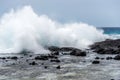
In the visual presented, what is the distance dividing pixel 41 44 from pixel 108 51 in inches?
525

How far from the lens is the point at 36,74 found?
25.2 metres

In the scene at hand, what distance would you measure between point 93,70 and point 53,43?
3008 cm

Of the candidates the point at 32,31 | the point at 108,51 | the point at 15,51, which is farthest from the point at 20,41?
the point at 108,51

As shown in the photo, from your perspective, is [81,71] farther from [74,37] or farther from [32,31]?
[74,37]

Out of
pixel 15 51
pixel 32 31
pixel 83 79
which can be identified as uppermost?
pixel 32 31

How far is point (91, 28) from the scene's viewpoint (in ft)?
256

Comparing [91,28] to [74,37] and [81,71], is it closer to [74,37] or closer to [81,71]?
[74,37]

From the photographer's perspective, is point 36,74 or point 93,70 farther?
point 93,70

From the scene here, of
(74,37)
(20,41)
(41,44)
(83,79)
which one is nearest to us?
(83,79)

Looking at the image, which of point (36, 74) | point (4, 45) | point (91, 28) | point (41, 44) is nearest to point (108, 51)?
point (41, 44)

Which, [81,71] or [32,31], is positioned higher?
[32,31]

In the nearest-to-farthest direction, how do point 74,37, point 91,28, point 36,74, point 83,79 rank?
point 83,79, point 36,74, point 74,37, point 91,28

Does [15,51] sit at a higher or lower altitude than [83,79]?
higher

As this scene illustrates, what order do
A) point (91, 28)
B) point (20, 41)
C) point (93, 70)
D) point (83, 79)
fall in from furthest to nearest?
point (91, 28) < point (20, 41) < point (93, 70) < point (83, 79)
